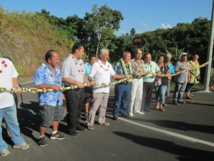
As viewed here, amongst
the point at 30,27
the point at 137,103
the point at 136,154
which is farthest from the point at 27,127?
the point at 30,27

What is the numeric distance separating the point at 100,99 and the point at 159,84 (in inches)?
108

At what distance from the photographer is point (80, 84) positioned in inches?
160

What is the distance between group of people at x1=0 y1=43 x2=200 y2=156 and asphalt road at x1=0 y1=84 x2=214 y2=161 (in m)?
0.31

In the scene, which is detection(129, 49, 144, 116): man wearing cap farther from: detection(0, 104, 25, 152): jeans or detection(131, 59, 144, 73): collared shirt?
detection(0, 104, 25, 152): jeans

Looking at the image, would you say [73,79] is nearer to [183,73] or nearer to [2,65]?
[2,65]

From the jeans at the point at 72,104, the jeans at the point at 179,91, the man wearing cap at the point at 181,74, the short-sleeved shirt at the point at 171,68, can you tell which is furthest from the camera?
the jeans at the point at 179,91

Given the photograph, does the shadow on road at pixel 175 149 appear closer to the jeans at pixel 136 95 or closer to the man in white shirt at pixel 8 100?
the jeans at pixel 136 95

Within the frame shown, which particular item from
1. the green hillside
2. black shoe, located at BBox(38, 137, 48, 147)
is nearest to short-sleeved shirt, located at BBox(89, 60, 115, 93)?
black shoe, located at BBox(38, 137, 48, 147)

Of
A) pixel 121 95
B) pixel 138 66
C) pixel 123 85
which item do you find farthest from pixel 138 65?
pixel 121 95

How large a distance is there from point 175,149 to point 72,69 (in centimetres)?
265

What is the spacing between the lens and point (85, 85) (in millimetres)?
4438

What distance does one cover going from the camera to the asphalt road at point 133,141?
3328mm

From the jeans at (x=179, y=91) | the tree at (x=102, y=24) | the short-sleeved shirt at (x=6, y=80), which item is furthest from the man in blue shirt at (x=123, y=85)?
A: the tree at (x=102, y=24)

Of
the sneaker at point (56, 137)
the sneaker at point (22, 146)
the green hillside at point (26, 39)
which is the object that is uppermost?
the green hillside at point (26, 39)
